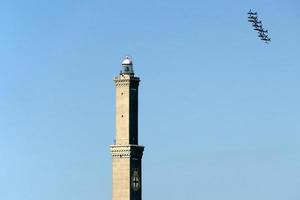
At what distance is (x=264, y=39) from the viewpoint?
655ft

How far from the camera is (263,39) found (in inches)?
7854

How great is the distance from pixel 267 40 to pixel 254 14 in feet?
16.7

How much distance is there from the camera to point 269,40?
197875 millimetres

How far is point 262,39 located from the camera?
200m

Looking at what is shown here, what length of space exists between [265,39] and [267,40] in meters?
1.41

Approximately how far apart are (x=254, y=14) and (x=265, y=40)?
4769mm

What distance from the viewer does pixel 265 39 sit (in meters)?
199

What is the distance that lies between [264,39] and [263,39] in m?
0.16

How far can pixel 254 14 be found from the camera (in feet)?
656

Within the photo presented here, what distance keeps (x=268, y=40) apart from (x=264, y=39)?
1714 mm

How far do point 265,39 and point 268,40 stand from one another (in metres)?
1.44

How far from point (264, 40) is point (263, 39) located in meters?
0.90

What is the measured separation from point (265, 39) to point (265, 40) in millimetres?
779

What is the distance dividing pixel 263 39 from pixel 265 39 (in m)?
0.39
